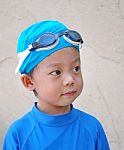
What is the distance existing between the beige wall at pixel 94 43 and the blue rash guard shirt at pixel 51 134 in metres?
0.86

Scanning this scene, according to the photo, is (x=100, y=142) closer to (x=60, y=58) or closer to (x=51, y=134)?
(x=51, y=134)

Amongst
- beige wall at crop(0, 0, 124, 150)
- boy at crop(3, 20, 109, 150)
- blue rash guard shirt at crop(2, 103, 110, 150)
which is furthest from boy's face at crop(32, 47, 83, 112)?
beige wall at crop(0, 0, 124, 150)

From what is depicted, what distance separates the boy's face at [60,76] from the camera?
4.57ft

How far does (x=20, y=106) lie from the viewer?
2.61 meters

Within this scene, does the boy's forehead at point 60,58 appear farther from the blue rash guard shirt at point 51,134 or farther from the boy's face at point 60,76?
the blue rash guard shirt at point 51,134

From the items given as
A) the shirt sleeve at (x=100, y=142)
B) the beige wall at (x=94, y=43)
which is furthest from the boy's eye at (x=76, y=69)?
the beige wall at (x=94, y=43)

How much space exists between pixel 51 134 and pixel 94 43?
101 cm

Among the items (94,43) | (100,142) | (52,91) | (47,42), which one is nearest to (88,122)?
(100,142)

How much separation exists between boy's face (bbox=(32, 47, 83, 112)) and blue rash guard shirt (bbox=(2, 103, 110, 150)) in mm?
100

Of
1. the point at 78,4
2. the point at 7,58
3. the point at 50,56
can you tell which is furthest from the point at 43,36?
the point at 7,58

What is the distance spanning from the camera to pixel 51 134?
1480mm

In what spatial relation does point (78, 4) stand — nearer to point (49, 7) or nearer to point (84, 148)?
point (49, 7)

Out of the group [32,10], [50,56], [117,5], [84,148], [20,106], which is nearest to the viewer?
[50,56]

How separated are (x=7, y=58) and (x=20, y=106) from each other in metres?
0.37
